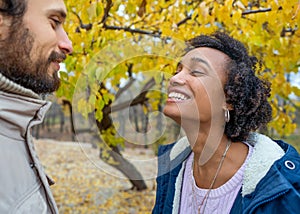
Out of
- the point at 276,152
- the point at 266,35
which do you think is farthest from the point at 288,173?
the point at 266,35

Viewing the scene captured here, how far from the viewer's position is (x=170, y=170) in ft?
6.88

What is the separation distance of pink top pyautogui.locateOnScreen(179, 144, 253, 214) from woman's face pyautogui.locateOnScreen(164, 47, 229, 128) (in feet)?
0.96

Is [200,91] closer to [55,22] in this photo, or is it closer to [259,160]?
[259,160]

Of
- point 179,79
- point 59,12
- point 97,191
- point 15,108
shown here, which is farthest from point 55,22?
point 97,191

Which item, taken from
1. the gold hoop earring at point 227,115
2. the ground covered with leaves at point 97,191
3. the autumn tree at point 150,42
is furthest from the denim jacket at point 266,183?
the ground covered with leaves at point 97,191

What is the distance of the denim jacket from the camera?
1.52 meters

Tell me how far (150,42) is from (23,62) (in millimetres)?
1837

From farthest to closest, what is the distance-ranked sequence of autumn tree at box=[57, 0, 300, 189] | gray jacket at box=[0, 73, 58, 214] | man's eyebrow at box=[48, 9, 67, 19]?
autumn tree at box=[57, 0, 300, 189], man's eyebrow at box=[48, 9, 67, 19], gray jacket at box=[0, 73, 58, 214]

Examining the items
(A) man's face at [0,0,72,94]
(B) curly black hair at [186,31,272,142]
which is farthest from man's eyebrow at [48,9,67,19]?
(B) curly black hair at [186,31,272,142]

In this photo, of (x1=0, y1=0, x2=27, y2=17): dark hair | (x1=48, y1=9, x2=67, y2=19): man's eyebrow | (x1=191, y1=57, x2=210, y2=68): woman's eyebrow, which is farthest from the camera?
(x1=191, y1=57, x2=210, y2=68): woman's eyebrow

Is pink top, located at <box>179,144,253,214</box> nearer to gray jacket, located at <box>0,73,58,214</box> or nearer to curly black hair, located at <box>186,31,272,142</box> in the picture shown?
curly black hair, located at <box>186,31,272,142</box>

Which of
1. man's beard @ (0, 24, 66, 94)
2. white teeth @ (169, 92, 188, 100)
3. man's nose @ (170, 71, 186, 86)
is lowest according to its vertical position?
white teeth @ (169, 92, 188, 100)

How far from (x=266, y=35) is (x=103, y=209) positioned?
5.06m

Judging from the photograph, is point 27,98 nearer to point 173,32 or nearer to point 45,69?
point 45,69
